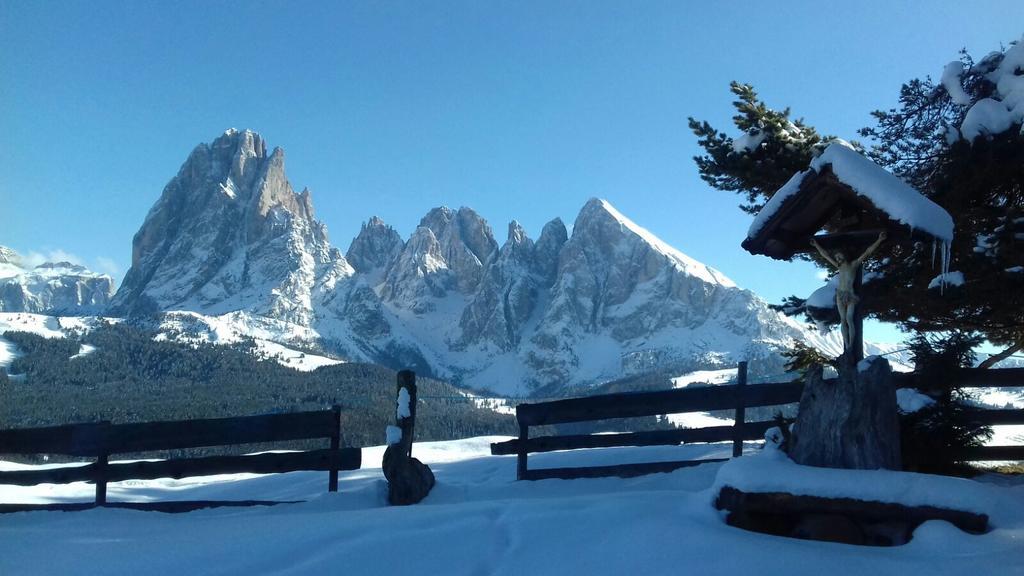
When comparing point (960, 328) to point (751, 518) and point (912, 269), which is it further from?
point (751, 518)

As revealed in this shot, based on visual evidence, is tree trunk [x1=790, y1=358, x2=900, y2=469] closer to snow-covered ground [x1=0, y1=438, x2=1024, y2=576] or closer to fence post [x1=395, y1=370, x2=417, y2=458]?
snow-covered ground [x1=0, y1=438, x2=1024, y2=576]

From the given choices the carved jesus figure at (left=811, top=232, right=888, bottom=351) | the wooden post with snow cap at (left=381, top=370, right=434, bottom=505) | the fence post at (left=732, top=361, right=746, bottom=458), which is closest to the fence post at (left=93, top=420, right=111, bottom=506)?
the wooden post with snow cap at (left=381, top=370, right=434, bottom=505)


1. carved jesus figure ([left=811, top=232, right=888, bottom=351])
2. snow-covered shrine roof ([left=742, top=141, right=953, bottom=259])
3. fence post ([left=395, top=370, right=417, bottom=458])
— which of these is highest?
snow-covered shrine roof ([left=742, top=141, right=953, bottom=259])

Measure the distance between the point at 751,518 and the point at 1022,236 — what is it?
22.9ft

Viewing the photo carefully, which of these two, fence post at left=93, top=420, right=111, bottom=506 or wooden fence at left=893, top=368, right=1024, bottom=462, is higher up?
wooden fence at left=893, top=368, right=1024, bottom=462

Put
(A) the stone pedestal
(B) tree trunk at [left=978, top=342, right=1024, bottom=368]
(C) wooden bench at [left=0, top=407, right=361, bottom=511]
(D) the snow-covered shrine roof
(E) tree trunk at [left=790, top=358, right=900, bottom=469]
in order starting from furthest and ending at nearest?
(B) tree trunk at [left=978, top=342, right=1024, bottom=368]
(C) wooden bench at [left=0, top=407, right=361, bottom=511]
(A) the stone pedestal
(D) the snow-covered shrine roof
(E) tree trunk at [left=790, top=358, right=900, bottom=469]

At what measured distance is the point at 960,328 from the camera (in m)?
12.1

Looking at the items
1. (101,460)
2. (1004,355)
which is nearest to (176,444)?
(101,460)

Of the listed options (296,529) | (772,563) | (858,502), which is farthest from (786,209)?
(296,529)

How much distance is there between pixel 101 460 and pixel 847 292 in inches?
355

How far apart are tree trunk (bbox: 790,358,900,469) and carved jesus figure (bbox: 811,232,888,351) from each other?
0.59 meters

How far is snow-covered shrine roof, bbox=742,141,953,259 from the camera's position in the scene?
5953 millimetres

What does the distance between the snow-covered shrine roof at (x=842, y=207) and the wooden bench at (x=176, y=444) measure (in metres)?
5.69

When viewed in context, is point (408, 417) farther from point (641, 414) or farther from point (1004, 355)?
point (1004, 355)
